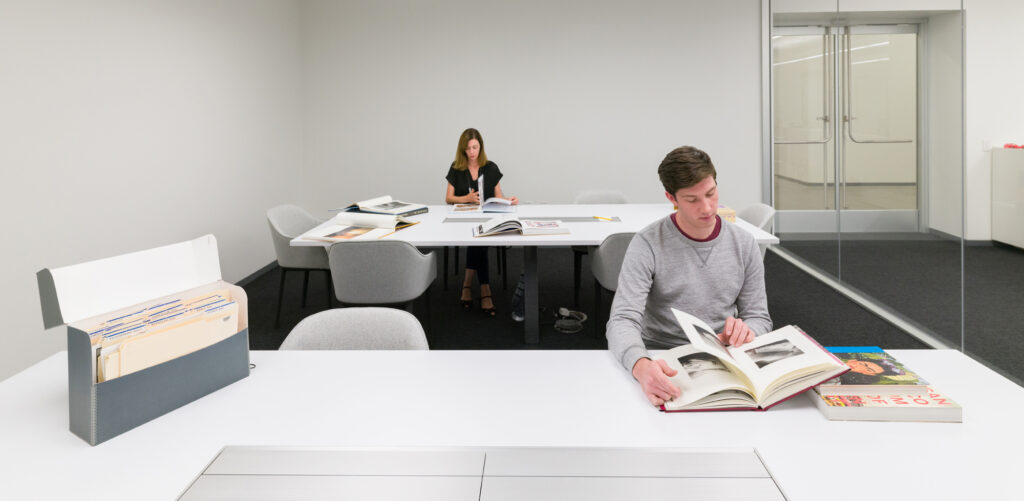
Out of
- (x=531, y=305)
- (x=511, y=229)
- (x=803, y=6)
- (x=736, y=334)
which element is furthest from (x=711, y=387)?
(x=803, y=6)

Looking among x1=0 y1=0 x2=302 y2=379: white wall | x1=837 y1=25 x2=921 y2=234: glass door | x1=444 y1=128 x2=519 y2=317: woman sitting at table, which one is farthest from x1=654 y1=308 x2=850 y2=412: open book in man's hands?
x1=444 y1=128 x2=519 y2=317: woman sitting at table

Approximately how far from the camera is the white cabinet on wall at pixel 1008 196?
3.20m

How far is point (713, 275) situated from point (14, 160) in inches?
128

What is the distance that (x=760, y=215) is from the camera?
4594mm

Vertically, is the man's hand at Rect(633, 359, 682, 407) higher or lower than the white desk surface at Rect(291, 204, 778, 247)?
lower

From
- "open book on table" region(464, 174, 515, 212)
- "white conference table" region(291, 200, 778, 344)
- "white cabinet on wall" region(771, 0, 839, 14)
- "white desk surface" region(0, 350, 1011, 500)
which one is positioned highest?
"white cabinet on wall" region(771, 0, 839, 14)

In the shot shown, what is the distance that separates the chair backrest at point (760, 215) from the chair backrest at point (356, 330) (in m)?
2.91

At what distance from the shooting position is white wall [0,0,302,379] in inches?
135

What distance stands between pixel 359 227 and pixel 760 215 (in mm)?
2578

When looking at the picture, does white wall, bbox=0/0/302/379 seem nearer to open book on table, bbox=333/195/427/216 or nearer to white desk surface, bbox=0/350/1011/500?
open book on table, bbox=333/195/427/216

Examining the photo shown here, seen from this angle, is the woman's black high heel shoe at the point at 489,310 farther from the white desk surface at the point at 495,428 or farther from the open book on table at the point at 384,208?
the white desk surface at the point at 495,428

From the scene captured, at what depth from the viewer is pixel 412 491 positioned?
1.32 m

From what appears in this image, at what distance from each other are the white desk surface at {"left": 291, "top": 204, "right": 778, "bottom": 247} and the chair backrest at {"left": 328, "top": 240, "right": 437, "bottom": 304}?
0.70 feet

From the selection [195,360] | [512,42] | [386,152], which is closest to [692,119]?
[512,42]
